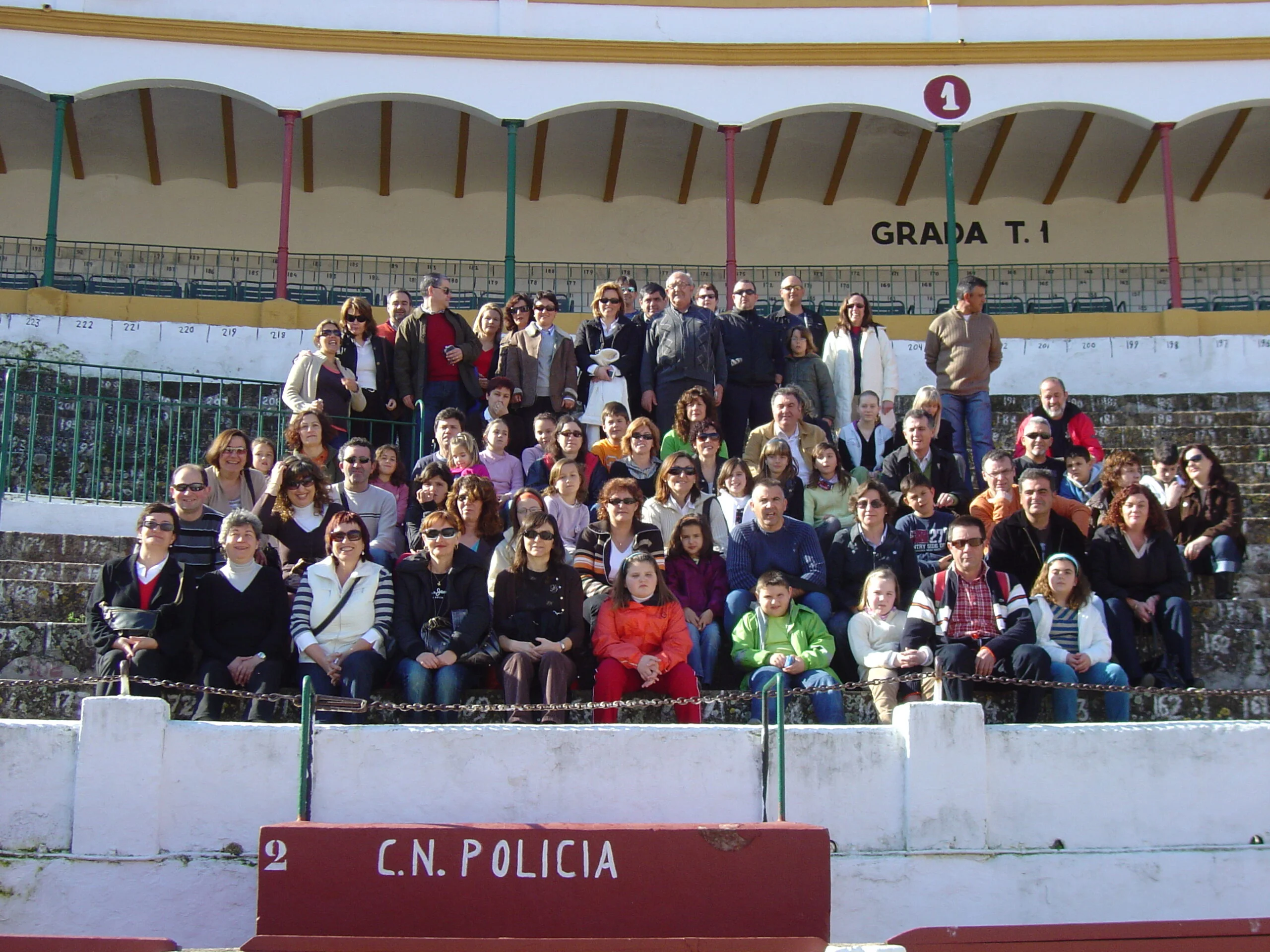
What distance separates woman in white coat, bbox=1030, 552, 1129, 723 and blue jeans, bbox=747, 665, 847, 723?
40.8 inches

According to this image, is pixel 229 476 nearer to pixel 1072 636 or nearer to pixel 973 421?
pixel 1072 636

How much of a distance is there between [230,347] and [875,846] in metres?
9.94

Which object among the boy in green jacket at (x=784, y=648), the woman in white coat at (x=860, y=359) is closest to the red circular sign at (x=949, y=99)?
the woman in white coat at (x=860, y=359)

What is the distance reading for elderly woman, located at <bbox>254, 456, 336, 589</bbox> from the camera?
25.7ft

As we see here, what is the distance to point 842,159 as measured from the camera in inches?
739

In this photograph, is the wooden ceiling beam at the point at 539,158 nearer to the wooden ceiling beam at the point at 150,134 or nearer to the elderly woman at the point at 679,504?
the wooden ceiling beam at the point at 150,134

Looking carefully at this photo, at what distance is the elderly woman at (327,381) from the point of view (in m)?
9.88

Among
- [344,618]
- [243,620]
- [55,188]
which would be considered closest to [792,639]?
[344,618]

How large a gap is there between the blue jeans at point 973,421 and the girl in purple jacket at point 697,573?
3.61 m

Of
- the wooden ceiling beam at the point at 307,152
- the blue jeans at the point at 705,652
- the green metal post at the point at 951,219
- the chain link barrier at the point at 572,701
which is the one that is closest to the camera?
the chain link barrier at the point at 572,701

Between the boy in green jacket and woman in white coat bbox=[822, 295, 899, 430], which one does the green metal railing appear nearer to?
woman in white coat bbox=[822, 295, 899, 430]

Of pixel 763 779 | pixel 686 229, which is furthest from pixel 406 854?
pixel 686 229

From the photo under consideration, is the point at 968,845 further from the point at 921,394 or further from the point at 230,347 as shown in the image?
the point at 230,347

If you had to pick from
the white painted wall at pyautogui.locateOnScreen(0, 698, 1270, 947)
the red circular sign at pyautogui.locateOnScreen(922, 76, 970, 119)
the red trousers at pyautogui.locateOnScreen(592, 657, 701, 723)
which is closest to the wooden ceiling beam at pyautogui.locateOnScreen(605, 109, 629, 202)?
the red circular sign at pyautogui.locateOnScreen(922, 76, 970, 119)
